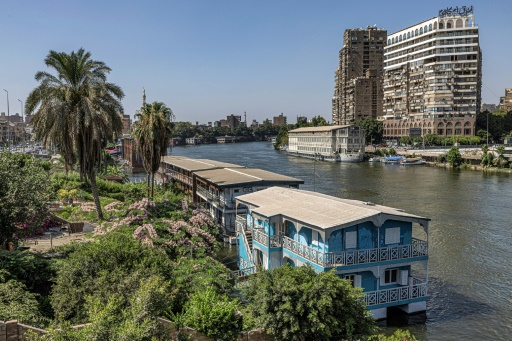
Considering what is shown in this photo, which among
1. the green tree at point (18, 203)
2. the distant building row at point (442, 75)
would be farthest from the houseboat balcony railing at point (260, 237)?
the distant building row at point (442, 75)

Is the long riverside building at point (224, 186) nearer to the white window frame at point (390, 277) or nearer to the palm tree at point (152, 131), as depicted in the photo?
the palm tree at point (152, 131)

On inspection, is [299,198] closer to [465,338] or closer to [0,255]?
[465,338]

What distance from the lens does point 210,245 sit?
31922 mm

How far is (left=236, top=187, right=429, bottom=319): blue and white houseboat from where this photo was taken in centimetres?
2277

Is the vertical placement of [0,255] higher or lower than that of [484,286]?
higher

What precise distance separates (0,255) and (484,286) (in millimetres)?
27974

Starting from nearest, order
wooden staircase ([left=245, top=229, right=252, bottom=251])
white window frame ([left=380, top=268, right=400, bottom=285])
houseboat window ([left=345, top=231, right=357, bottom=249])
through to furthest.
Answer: houseboat window ([left=345, top=231, right=357, bottom=249]) < white window frame ([left=380, top=268, right=400, bottom=285]) < wooden staircase ([left=245, top=229, right=252, bottom=251])

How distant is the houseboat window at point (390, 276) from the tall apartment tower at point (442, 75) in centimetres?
13242

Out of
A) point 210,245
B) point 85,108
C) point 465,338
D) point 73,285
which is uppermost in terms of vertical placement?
point 85,108

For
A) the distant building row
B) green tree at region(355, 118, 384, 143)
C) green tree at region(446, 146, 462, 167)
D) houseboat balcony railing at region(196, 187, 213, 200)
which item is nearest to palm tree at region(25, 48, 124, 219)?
houseboat balcony railing at region(196, 187, 213, 200)

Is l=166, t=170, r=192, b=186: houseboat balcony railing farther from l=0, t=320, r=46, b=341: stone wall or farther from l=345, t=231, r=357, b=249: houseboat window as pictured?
l=0, t=320, r=46, b=341: stone wall

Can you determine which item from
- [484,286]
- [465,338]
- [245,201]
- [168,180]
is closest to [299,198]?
[245,201]

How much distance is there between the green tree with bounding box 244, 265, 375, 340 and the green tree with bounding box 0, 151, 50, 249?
12.2 metres

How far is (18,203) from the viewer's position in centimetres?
2178
